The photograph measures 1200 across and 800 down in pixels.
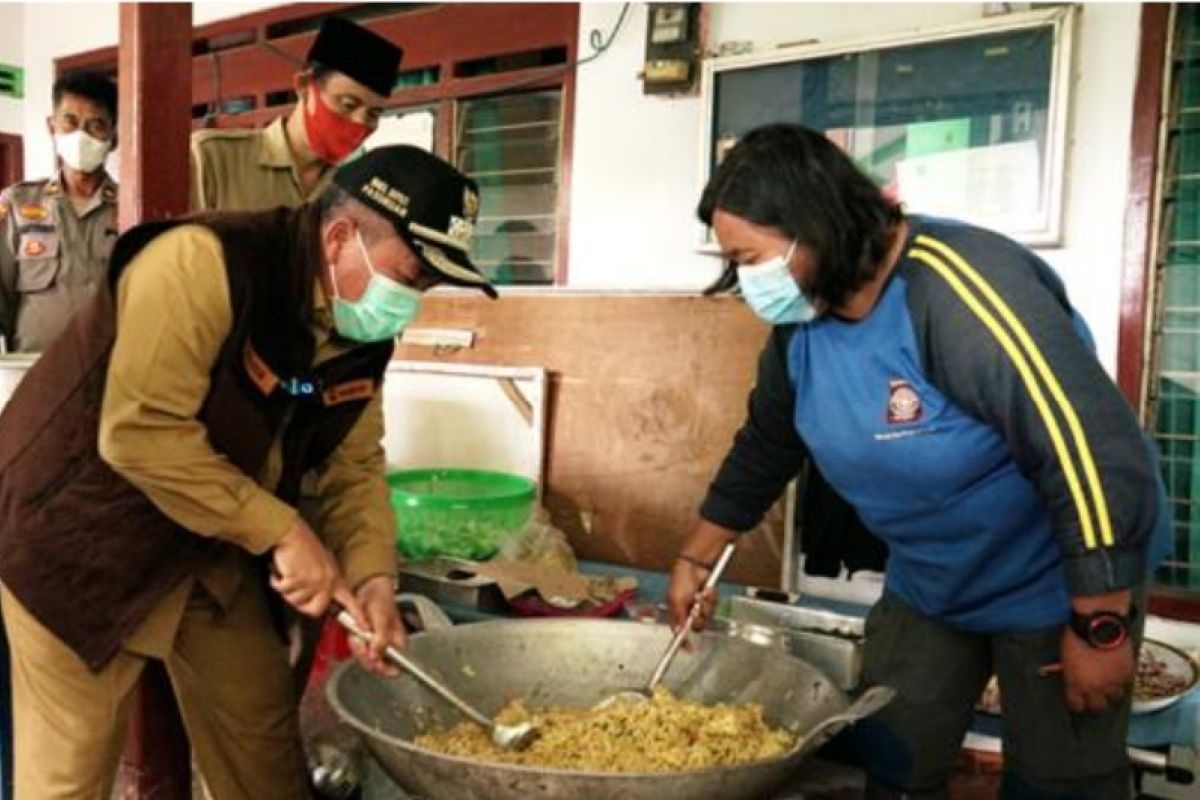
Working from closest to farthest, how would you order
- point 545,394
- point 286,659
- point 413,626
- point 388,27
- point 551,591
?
1. point 286,659
2. point 413,626
3. point 551,591
4. point 545,394
5. point 388,27

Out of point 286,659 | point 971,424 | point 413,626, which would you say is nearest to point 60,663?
point 286,659

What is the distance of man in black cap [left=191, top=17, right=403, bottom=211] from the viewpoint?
2025mm

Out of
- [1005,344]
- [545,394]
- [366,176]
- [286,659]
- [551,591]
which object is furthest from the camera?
[545,394]

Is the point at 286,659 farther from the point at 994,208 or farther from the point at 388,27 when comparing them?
the point at 388,27

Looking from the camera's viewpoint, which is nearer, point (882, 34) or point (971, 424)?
point (971, 424)

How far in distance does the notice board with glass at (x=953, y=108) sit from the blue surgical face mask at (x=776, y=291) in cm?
114

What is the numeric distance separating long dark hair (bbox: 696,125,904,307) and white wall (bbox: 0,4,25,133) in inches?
195

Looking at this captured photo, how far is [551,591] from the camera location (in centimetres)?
218

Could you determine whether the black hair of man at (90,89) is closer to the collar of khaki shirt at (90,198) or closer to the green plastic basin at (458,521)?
the collar of khaki shirt at (90,198)

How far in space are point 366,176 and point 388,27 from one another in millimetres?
2561

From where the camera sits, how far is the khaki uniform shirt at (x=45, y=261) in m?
2.75

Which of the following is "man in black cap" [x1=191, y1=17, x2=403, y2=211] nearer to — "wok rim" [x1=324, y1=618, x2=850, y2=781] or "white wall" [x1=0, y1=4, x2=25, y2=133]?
"wok rim" [x1=324, y1=618, x2=850, y2=781]

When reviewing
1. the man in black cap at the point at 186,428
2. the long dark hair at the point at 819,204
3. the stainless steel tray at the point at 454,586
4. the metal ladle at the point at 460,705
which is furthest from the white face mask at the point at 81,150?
the long dark hair at the point at 819,204

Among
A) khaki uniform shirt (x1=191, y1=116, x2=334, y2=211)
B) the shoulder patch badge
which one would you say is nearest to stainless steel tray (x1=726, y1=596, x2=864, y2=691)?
khaki uniform shirt (x1=191, y1=116, x2=334, y2=211)
